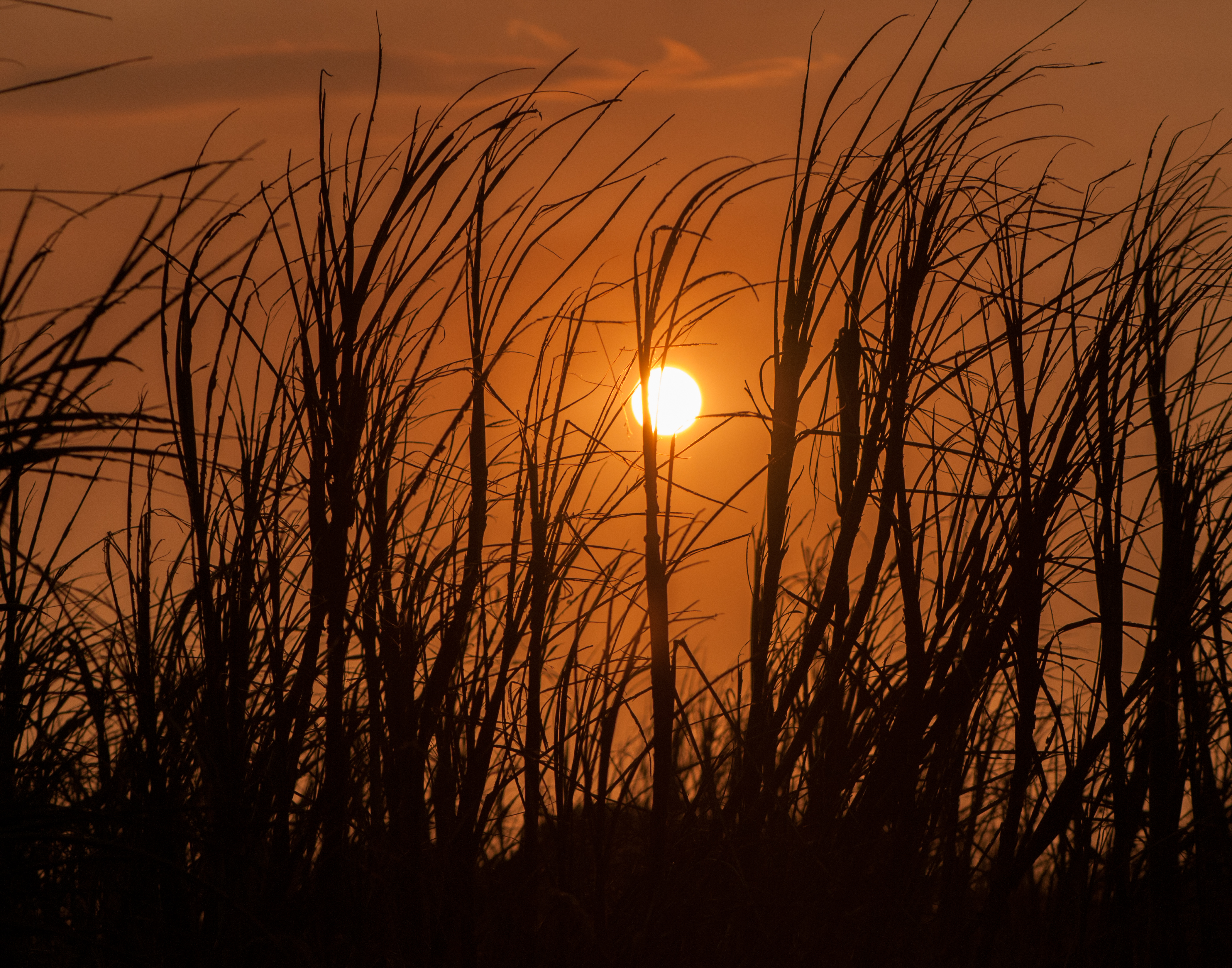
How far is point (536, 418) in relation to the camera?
3.88ft

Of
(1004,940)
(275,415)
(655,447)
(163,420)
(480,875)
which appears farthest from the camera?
(1004,940)

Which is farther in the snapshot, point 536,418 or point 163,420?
point 536,418

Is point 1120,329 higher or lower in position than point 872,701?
higher

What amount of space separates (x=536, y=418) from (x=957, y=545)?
51cm

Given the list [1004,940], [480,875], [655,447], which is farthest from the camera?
[1004,940]

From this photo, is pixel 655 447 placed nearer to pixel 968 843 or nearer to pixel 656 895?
pixel 656 895

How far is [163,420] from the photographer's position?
741 millimetres

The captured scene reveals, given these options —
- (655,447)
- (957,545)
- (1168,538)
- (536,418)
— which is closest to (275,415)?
(536,418)

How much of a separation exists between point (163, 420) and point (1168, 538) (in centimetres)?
119

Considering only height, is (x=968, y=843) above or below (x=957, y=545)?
below

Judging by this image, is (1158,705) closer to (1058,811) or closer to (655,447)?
(1058,811)

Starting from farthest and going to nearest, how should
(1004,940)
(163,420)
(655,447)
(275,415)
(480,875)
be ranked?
(1004,940) → (480,875) → (275,415) → (655,447) → (163,420)

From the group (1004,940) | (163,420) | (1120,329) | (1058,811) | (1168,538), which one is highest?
(1120,329)

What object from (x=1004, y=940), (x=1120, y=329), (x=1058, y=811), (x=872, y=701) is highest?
(x=1120, y=329)
